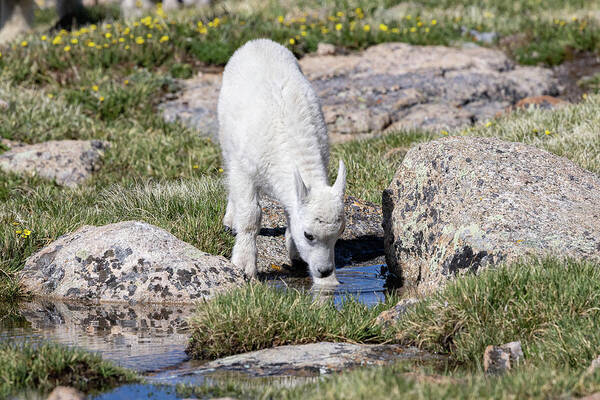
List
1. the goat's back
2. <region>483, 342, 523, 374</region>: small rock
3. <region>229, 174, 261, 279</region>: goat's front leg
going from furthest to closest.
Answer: <region>229, 174, 261, 279</region>: goat's front leg < the goat's back < <region>483, 342, 523, 374</region>: small rock

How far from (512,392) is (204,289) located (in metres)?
3.60

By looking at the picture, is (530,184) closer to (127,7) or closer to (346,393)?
(346,393)

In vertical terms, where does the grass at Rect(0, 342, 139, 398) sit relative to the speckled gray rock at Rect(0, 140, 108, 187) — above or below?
below

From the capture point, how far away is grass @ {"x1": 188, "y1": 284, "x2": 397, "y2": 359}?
18.9ft

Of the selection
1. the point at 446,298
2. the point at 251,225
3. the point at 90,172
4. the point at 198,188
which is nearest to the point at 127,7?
the point at 90,172

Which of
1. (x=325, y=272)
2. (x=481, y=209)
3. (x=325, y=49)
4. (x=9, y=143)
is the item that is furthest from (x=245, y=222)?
(x=325, y=49)

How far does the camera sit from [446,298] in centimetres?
579

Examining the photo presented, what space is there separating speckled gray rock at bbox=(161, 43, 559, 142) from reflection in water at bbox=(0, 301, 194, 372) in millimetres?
6845

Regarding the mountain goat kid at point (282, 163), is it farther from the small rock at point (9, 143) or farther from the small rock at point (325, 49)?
the small rock at point (325, 49)

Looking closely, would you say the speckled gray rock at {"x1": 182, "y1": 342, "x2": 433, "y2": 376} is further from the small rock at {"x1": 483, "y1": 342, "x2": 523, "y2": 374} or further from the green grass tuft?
the small rock at {"x1": 483, "y1": 342, "x2": 523, "y2": 374}

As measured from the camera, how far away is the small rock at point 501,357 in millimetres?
5168

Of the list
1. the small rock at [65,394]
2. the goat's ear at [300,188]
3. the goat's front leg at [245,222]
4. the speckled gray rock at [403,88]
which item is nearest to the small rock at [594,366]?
the small rock at [65,394]

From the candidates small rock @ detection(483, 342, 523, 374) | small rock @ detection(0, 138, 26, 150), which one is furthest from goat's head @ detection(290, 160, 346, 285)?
small rock @ detection(0, 138, 26, 150)

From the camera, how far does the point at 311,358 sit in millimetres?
5418
